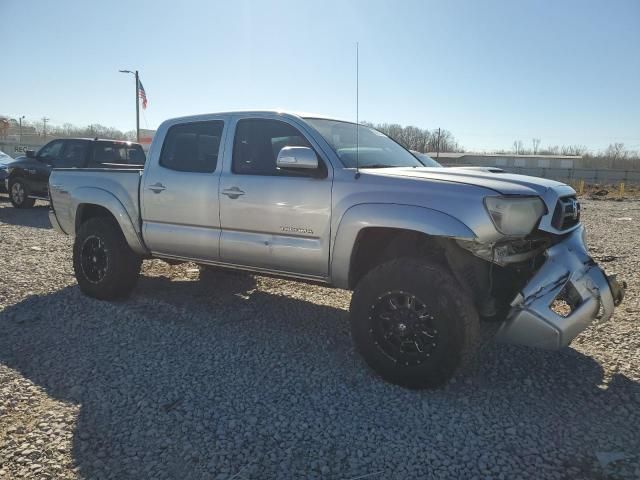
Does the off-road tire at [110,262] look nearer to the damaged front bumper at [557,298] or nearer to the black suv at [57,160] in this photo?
the damaged front bumper at [557,298]

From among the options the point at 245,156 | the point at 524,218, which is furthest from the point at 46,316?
the point at 524,218

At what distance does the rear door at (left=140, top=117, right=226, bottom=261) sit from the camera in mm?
4324

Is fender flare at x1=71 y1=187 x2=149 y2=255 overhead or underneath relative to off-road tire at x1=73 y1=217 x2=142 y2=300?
overhead

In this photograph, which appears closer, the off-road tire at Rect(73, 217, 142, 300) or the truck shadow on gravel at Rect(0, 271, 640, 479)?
the truck shadow on gravel at Rect(0, 271, 640, 479)

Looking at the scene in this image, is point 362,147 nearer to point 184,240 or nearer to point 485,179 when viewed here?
point 485,179

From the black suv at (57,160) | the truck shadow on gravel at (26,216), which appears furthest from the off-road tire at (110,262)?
the black suv at (57,160)

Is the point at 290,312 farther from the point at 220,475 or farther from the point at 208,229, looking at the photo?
the point at 220,475

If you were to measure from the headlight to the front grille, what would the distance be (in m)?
0.19

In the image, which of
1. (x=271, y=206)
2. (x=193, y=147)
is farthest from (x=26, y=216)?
(x=271, y=206)

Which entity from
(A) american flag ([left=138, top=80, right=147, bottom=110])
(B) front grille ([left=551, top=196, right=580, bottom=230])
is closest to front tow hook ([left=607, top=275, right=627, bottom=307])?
(B) front grille ([left=551, top=196, right=580, bottom=230])

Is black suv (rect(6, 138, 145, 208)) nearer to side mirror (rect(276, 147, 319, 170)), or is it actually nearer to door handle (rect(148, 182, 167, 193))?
door handle (rect(148, 182, 167, 193))

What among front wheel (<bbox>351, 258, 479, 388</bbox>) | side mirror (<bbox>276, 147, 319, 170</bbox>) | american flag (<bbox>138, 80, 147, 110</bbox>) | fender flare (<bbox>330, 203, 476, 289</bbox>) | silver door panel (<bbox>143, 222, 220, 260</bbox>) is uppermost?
american flag (<bbox>138, 80, 147, 110</bbox>)

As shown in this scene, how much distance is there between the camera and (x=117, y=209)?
16.1 feet

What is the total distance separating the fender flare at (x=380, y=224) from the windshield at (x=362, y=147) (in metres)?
0.48
